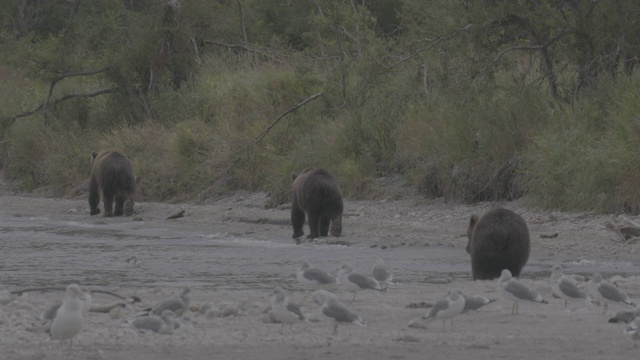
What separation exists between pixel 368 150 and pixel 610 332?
13.5 metres

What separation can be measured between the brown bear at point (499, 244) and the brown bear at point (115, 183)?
459 inches

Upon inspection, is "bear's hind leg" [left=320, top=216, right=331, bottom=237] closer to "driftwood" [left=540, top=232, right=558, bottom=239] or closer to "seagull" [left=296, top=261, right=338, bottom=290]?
"driftwood" [left=540, top=232, right=558, bottom=239]

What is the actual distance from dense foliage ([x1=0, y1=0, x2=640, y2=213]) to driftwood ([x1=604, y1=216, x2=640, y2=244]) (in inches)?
55.6

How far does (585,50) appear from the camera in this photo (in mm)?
19875

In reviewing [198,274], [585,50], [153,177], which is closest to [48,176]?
[153,177]

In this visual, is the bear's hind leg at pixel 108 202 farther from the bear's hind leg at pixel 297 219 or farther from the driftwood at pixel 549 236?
the driftwood at pixel 549 236

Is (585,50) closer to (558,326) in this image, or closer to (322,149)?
(322,149)

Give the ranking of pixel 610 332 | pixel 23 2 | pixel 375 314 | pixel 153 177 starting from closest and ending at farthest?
pixel 610 332 < pixel 375 314 < pixel 153 177 < pixel 23 2

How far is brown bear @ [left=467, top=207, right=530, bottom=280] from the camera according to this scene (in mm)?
11328

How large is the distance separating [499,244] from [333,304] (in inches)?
139

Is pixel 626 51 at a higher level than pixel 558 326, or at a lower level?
higher

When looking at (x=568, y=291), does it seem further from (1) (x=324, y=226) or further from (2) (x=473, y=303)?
(1) (x=324, y=226)

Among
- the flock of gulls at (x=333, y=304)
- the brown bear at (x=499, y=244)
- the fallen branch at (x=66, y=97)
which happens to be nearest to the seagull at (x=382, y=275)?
the flock of gulls at (x=333, y=304)

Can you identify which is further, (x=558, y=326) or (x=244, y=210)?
(x=244, y=210)
